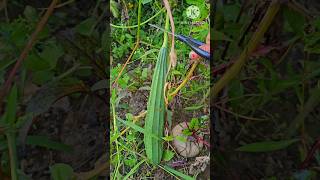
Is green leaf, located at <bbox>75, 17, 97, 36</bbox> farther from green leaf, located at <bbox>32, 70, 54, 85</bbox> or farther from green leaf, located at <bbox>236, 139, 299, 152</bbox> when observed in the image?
green leaf, located at <bbox>236, 139, 299, 152</bbox>

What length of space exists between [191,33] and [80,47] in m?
0.29

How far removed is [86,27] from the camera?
3.46 ft

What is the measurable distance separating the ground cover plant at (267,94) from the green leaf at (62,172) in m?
0.24

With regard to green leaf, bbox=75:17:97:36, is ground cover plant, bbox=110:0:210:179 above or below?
below

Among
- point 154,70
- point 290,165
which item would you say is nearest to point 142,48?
point 154,70

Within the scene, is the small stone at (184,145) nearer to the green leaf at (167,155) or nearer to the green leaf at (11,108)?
the green leaf at (167,155)

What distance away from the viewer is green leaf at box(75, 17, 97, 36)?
1.05 meters

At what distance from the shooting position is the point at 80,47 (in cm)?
105

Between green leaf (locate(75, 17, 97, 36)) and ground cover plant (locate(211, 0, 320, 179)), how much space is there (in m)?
0.21

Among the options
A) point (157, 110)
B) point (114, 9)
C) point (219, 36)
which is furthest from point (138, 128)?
point (219, 36)

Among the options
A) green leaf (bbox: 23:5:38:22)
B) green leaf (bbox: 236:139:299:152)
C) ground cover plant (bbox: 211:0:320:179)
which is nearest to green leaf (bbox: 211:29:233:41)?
ground cover plant (bbox: 211:0:320:179)

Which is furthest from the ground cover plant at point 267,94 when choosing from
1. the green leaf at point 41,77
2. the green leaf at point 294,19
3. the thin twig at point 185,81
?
the green leaf at point 41,77

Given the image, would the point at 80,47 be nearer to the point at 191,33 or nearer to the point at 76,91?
the point at 76,91

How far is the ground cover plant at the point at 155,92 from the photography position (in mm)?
809
